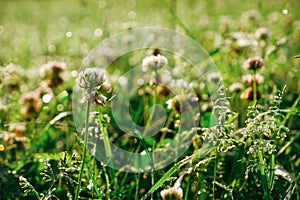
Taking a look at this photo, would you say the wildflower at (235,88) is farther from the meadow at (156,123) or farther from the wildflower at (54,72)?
the wildflower at (54,72)

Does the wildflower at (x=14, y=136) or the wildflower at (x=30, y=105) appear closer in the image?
the wildflower at (x=14, y=136)

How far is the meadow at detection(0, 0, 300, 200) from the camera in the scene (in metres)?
0.76

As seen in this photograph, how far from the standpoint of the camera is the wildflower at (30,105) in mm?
1319

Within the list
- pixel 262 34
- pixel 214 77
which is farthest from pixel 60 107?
pixel 262 34

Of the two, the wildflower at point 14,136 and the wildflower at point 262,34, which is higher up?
the wildflower at point 262,34

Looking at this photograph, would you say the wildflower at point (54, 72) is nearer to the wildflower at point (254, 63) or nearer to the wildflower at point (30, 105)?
the wildflower at point (30, 105)

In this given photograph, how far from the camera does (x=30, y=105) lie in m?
1.33

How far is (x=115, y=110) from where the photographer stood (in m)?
1.32

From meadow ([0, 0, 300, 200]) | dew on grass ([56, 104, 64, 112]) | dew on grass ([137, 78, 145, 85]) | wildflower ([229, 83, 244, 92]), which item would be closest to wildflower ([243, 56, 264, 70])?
meadow ([0, 0, 300, 200])

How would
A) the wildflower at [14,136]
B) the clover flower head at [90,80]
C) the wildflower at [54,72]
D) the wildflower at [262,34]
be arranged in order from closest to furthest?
the clover flower head at [90,80] < the wildflower at [14,136] < the wildflower at [54,72] < the wildflower at [262,34]

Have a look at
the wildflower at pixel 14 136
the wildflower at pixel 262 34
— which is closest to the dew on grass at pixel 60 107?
the wildflower at pixel 14 136

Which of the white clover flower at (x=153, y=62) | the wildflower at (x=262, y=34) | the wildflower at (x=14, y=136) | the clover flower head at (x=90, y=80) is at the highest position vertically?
the wildflower at (x=262, y=34)

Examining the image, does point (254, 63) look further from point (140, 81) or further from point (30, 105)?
point (30, 105)

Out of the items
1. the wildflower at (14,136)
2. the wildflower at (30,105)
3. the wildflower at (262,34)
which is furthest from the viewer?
the wildflower at (262,34)
